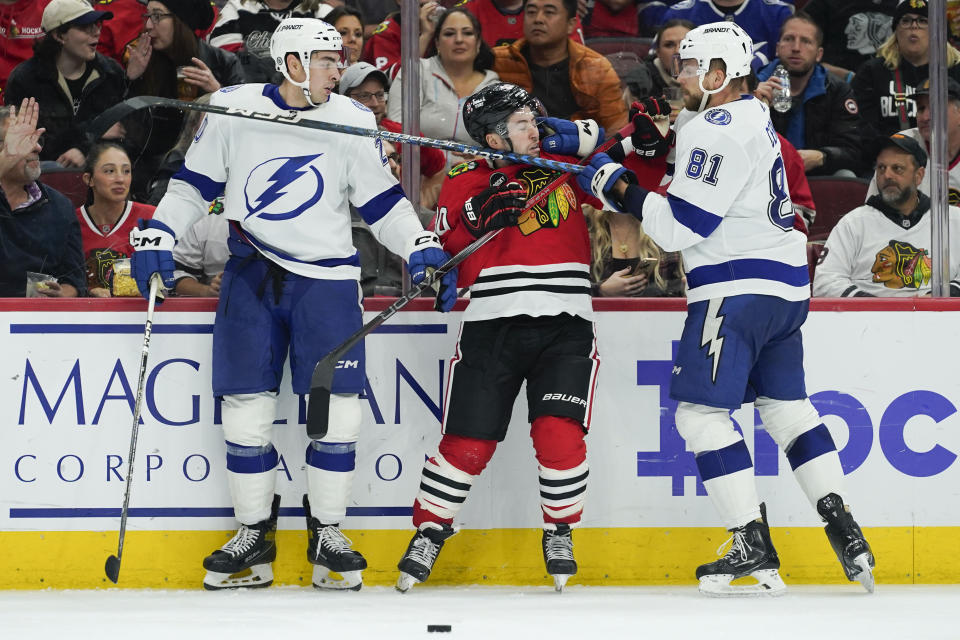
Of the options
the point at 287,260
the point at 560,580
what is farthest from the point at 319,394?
the point at 560,580

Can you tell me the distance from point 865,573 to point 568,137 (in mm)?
1379

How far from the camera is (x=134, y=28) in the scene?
378cm

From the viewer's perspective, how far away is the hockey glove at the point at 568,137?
10.8 feet

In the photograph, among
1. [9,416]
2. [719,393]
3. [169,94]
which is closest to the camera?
[719,393]

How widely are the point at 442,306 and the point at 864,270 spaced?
122 cm

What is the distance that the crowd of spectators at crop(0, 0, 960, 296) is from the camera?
11.2 feet

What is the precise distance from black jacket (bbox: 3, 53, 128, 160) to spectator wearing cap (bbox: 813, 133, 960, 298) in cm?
211

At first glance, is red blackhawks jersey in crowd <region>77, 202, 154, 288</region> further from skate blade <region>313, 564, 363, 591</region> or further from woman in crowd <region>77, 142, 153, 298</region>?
skate blade <region>313, 564, 363, 591</region>

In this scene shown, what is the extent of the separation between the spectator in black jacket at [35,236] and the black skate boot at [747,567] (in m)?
1.87

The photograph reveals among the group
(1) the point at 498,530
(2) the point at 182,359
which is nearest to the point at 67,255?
(2) the point at 182,359

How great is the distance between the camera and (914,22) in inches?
144

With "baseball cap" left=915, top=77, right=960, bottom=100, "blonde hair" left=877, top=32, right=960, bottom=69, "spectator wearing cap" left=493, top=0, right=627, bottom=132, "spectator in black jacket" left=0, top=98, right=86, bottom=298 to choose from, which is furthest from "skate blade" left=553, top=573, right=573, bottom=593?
"blonde hair" left=877, top=32, right=960, bottom=69

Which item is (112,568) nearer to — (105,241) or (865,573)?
(105,241)

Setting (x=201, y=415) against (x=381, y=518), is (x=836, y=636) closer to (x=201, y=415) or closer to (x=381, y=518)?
(x=381, y=518)
